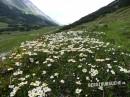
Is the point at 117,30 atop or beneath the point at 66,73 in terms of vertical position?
beneath

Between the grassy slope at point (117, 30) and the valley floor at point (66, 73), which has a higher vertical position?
the valley floor at point (66, 73)

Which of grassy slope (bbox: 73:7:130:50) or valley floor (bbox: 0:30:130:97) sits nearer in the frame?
valley floor (bbox: 0:30:130:97)

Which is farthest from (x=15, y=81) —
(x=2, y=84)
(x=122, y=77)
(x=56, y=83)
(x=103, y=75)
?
(x=122, y=77)

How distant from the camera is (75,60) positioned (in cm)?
1703

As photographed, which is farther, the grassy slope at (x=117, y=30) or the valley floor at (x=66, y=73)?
the grassy slope at (x=117, y=30)

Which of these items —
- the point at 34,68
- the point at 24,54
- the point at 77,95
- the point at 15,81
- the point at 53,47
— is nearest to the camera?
the point at 77,95

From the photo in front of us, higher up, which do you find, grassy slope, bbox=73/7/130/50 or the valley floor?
the valley floor

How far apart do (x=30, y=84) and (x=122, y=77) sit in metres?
4.72

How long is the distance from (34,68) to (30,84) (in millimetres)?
2162

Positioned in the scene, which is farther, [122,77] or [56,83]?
[122,77]

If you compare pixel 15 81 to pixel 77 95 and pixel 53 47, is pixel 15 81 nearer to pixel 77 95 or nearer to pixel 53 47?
pixel 77 95

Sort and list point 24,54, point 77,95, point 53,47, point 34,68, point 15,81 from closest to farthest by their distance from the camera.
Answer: point 77,95, point 15,81, point 34,68, point 24,54, point 53,47

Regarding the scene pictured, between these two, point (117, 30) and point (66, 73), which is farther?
point (117, 30)

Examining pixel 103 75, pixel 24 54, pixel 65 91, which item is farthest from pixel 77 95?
pixel 24 54
